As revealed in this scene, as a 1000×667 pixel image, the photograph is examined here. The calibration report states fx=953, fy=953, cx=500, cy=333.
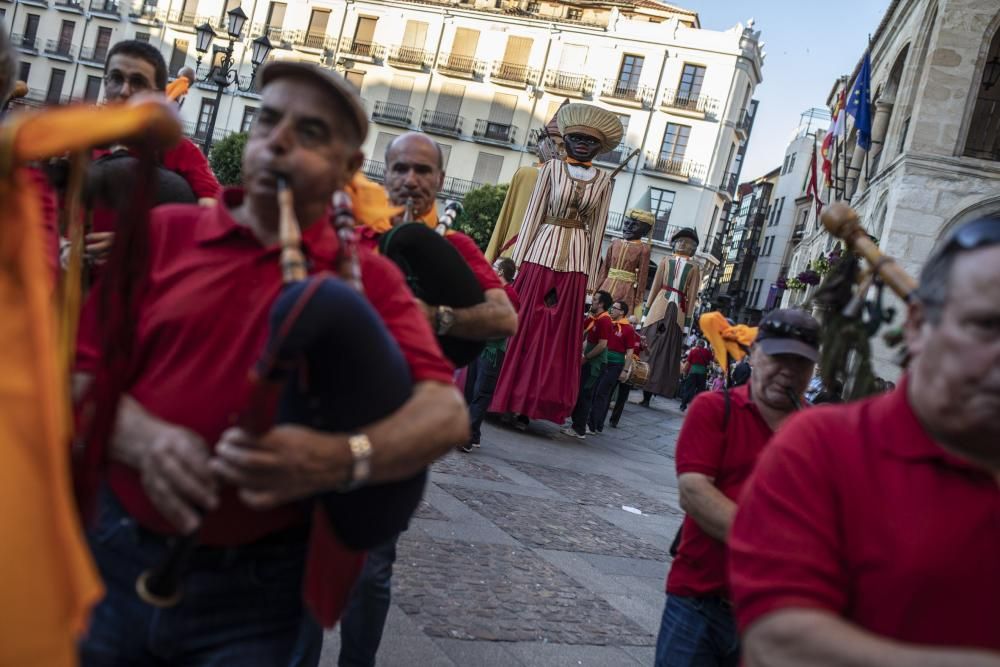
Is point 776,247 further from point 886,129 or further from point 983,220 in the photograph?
point 983,220

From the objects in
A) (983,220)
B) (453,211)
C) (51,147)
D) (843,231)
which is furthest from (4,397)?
(453,211)

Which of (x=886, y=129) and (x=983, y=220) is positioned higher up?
(x=886, y=129)

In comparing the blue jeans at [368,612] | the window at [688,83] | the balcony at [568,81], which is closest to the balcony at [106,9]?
the balcony at [568,81]

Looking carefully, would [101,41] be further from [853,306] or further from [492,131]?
[853,306]

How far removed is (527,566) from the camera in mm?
5305

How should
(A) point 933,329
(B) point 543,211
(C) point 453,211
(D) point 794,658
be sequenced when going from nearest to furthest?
1. (D) point 794,658
2. (A) point 933,329
3. (C) point 453,211
4. (B) point 543,211

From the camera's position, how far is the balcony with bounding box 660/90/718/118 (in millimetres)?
50312

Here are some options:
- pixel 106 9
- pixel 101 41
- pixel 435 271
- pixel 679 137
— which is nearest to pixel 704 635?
pixel 435 271

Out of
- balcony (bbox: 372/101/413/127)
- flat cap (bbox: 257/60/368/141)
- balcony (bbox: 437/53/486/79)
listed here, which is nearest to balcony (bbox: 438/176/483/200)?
balcony (bbox: 372/101/413/127)

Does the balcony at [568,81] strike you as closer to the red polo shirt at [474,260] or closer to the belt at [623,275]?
the belt at [623,275]

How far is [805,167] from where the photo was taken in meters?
66.0

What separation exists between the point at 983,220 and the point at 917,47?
18.1m

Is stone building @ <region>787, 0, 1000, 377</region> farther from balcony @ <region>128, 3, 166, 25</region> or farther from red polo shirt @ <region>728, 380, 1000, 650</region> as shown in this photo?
balcony @ <region>128, 3, 166, 25</region>

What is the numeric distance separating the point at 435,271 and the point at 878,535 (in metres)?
1.87
